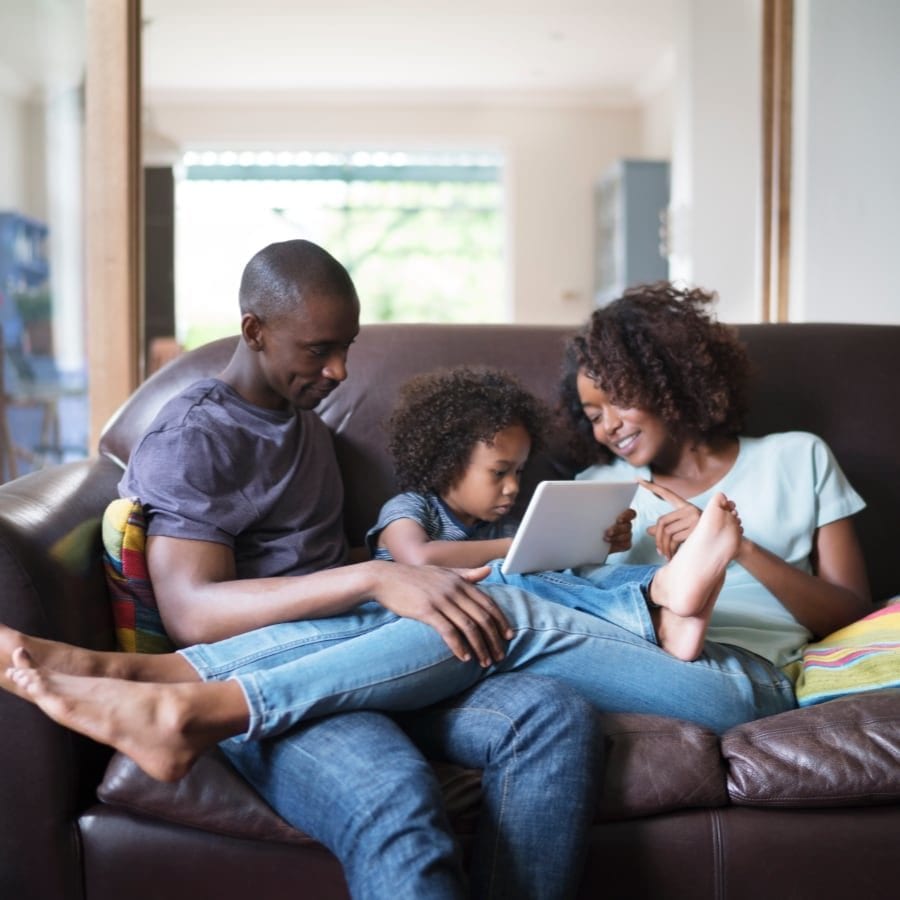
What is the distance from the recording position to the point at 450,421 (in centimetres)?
179

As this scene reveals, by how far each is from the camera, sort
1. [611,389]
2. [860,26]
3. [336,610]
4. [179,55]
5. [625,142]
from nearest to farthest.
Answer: [336,610]
[611,389]
[860,26]
[179,55]
[625,142]

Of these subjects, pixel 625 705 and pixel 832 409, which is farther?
pixel 832 409

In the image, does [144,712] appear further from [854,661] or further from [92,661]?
[854,661]

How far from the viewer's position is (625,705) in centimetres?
141

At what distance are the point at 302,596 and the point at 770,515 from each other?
75 cm

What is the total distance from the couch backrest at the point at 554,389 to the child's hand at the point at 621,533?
27 centimetres

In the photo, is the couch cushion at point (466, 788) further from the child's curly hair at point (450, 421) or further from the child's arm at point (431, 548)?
the child's curly hair at point (450, 421)

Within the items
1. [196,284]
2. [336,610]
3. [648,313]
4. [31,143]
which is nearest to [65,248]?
[31,143]

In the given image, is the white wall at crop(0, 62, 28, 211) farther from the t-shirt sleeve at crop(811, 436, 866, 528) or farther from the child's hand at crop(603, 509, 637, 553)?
the t-shirt sleeve at crop(811, 436, 866, 528)

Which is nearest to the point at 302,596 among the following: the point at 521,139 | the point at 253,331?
the point at 253,331

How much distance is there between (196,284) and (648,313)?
6402 millimetres

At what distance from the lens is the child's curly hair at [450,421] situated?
1801 millimetres

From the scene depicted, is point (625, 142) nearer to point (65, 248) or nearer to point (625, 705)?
point (65, 248)

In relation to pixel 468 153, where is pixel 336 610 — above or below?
below
